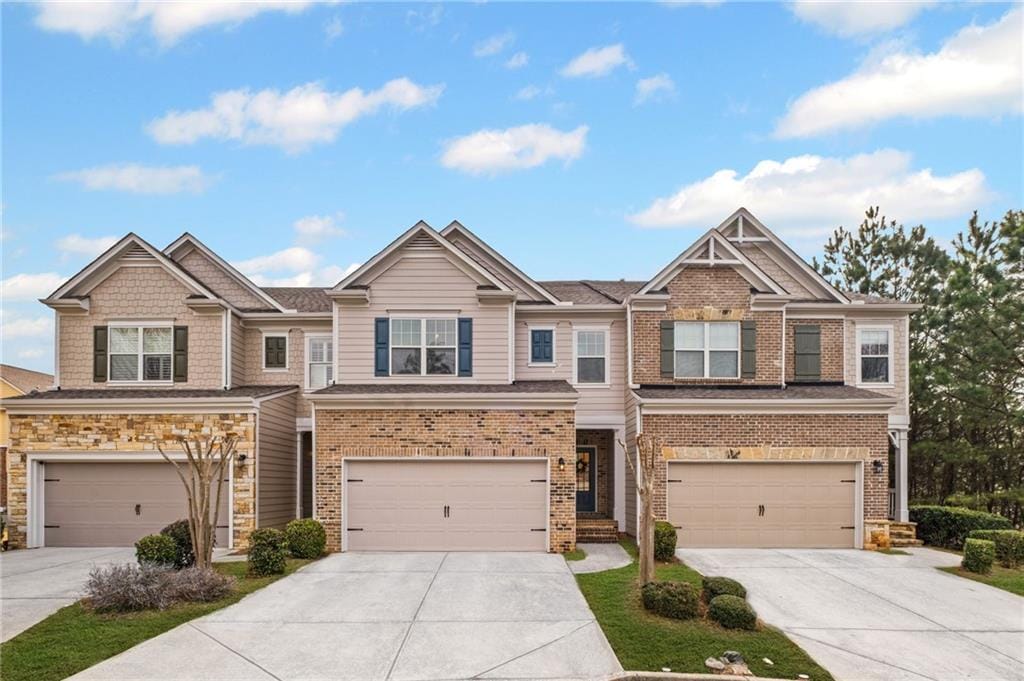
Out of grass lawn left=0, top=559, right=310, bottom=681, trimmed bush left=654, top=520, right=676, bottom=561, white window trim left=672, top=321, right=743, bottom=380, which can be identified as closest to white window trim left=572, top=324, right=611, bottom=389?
white window trim left=672, top=321, right=743, bottom=380

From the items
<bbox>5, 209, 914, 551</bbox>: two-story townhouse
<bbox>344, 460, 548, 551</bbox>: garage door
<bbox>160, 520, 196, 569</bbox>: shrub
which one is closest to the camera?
<bbox>160, 520, 196, 569</bbox>: shrub

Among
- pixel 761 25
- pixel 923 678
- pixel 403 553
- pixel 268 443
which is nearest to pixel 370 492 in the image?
pixel 403 553

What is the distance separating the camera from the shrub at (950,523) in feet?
56.9

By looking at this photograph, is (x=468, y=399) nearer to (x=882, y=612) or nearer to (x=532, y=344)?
(x=532, y=344)

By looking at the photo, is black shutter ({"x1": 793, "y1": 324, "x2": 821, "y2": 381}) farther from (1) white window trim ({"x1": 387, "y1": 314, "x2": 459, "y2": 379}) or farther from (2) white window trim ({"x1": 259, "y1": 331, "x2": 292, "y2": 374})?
(2) white window trim ({"x1": 259, "y1": 331, "x2": 292, "y2": 374})

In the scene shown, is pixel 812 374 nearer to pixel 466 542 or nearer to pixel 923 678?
pixel 466 542

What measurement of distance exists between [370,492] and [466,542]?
235 centimetres

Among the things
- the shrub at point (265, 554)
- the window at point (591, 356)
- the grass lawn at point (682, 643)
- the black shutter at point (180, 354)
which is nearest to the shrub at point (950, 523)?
the window at point (591, 356)

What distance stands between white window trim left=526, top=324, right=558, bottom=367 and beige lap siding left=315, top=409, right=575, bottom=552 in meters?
3.29

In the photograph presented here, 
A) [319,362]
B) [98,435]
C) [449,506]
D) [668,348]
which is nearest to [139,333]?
[98,435]

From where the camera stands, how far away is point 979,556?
14.3 metres

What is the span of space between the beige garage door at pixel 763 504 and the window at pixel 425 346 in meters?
5.95

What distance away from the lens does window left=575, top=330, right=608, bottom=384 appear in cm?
1958

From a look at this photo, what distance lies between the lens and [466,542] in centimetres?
1630
